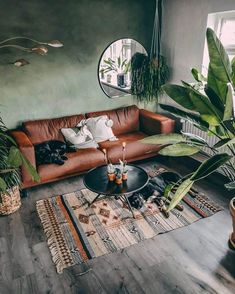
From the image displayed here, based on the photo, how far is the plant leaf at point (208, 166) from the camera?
1.65 m

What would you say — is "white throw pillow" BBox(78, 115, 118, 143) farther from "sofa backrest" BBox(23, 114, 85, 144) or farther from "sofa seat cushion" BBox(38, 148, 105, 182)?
"sofa seat cushion" BBox(38, 148, 105, 182)

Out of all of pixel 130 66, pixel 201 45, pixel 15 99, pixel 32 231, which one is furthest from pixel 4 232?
pixel 201 45

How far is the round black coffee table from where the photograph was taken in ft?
8.86

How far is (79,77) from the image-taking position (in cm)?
411

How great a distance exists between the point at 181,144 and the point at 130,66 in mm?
2860

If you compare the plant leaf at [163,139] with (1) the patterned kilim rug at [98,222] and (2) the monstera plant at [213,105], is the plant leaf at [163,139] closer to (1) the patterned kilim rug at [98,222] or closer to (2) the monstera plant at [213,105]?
(2) the monstera plant at [213,105]

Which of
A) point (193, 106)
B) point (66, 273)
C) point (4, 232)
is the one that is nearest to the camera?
point (193, 106)

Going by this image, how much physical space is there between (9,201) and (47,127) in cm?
133

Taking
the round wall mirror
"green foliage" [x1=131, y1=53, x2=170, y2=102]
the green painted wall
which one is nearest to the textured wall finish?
"green foliage" [x1=131, y1=53, x2=170, y2=102]

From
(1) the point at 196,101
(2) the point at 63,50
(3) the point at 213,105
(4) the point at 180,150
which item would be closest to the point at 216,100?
(3) the point at 213,105

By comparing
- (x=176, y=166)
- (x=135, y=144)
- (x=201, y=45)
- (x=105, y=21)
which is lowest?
(x=176, y=166)

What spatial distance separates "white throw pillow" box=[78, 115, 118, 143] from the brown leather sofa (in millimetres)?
109

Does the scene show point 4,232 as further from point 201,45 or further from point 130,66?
point 201,45

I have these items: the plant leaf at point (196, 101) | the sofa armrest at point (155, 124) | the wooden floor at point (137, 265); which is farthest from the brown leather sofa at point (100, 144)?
the plant leaf at point (196, 101)
